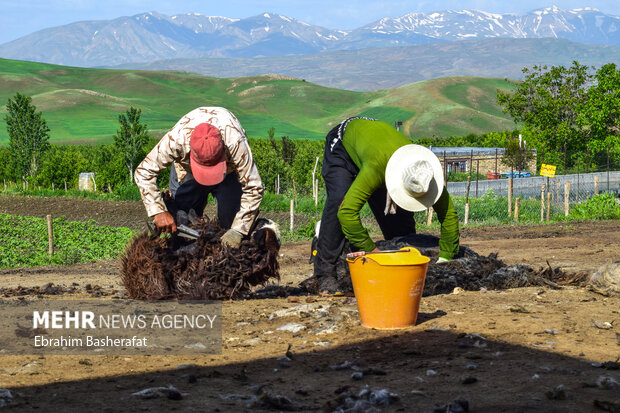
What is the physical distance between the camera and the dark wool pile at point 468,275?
6480 millimetres

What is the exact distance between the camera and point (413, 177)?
5094 millimetres

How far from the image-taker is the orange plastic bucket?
15.6ft

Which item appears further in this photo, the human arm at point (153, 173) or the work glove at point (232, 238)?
the work glove at point (232, 238)

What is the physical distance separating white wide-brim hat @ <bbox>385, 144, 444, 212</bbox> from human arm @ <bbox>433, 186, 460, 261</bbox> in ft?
0.74

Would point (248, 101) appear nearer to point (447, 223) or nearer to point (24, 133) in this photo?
point (24, 133)

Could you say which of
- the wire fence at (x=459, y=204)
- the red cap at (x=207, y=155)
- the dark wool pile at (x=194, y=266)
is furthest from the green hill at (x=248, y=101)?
the red cap at (x=207, y=155)

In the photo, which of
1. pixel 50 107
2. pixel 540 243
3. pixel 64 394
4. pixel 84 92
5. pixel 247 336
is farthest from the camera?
pixel 84 92

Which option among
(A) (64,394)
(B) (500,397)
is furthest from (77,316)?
(B) (500,397)

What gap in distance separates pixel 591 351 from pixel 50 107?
379 ft

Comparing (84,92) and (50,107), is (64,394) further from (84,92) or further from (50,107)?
(84,92)

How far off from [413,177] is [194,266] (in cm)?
217

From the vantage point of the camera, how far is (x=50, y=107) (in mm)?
110250

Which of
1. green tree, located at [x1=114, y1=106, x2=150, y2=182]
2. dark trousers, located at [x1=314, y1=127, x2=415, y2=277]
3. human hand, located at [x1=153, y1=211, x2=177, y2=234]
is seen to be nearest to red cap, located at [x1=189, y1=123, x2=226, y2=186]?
human hand, located at [x1=153, y1=211, x2=177, y2=234]

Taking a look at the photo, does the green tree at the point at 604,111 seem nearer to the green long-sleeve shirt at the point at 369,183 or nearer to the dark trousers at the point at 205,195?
the green long-sleeve shirt at the point at 369,183
